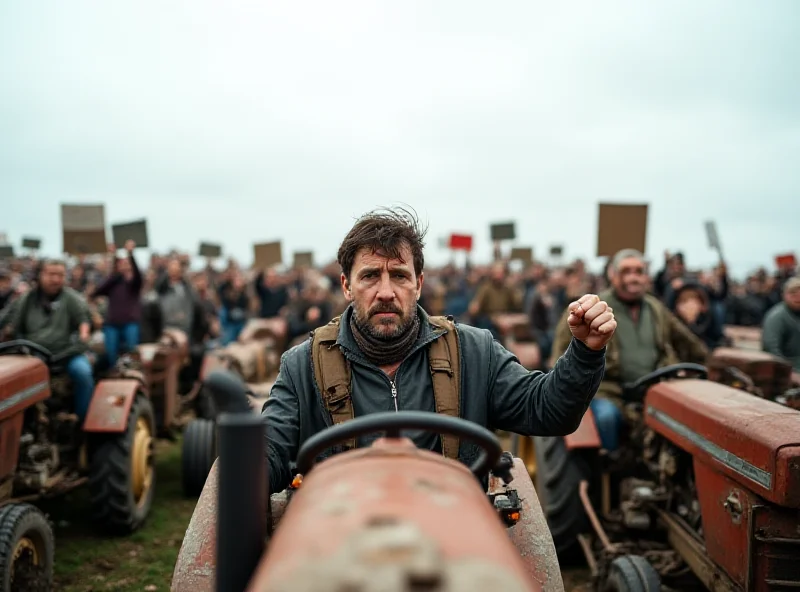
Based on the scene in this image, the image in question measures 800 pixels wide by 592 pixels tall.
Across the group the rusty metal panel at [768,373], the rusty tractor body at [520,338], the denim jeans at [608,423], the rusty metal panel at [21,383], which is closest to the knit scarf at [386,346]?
the denim jeans at [608,423]

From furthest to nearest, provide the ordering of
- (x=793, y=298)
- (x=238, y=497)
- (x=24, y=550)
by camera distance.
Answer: (x=793, y=298) → (x=24, y=550) → (x=238, y=497)

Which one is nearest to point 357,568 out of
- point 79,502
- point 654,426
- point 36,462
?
point 654,426

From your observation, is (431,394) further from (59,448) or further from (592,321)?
(59,448)

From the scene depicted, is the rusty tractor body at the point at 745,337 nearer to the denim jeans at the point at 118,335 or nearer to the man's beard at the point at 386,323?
the denim jeans at the point at 118,335

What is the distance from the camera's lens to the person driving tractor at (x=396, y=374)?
2.57 meters

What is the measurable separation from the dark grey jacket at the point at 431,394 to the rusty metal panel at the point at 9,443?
7.47 ft

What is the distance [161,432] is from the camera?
24.0 feet

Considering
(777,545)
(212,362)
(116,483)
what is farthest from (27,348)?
(777,545)

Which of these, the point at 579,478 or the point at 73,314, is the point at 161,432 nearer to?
the point at 73,314

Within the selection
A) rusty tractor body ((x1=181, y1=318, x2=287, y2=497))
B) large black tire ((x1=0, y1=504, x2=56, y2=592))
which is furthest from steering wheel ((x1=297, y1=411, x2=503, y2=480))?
large black tire ((x1=0, y1=504, x2=56, y2=592))

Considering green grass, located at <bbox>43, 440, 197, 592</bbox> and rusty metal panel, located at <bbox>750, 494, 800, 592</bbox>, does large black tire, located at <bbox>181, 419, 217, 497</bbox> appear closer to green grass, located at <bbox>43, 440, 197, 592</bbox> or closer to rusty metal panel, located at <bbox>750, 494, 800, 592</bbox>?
green grass, located at <bbox>43, 440, 197, 592</bbox>

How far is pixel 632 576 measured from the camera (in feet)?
10.5

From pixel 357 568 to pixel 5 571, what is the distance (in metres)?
3.08

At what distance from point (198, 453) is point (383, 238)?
12.7 feet
